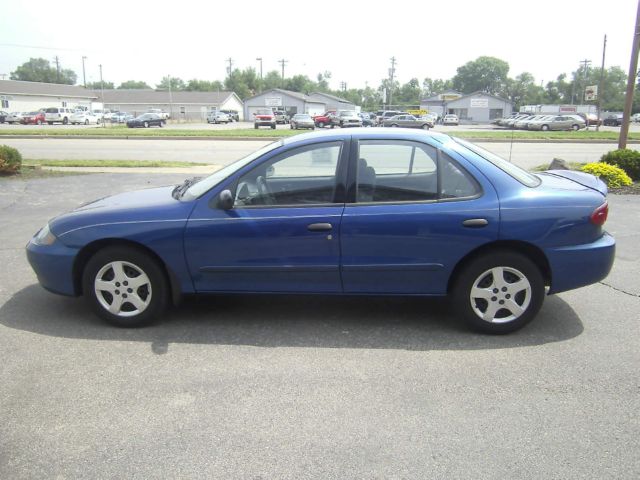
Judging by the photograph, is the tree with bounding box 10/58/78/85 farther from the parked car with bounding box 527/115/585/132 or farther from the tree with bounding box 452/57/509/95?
the parked car with bounding box 527/115/585/132

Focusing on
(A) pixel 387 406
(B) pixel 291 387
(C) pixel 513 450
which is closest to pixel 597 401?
(C) pixel 513 450

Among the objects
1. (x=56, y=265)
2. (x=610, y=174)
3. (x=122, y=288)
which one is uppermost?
(x=610, y=174)

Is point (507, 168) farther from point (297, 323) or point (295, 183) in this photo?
point (297, 323)

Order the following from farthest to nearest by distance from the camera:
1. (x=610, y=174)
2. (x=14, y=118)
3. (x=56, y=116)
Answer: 1. (x=14, y=118)
2. (x=56, y=116)
3. (x=610, y=174)

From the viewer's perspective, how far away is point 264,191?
4383 mm

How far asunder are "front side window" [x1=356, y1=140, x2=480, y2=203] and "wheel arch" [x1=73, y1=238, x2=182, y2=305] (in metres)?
1.64

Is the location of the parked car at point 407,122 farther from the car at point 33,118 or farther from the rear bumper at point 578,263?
the rear bumper at point 578,263

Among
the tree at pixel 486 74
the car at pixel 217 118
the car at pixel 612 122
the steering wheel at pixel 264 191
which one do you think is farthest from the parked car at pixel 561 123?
the tree at pixel 486 74

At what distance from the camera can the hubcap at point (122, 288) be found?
439 centimetres

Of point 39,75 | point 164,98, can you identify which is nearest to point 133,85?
point 39,75

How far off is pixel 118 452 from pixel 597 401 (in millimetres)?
2829

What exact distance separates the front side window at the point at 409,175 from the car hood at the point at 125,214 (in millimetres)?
1433

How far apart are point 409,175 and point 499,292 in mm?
1174

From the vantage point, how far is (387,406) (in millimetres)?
3312
